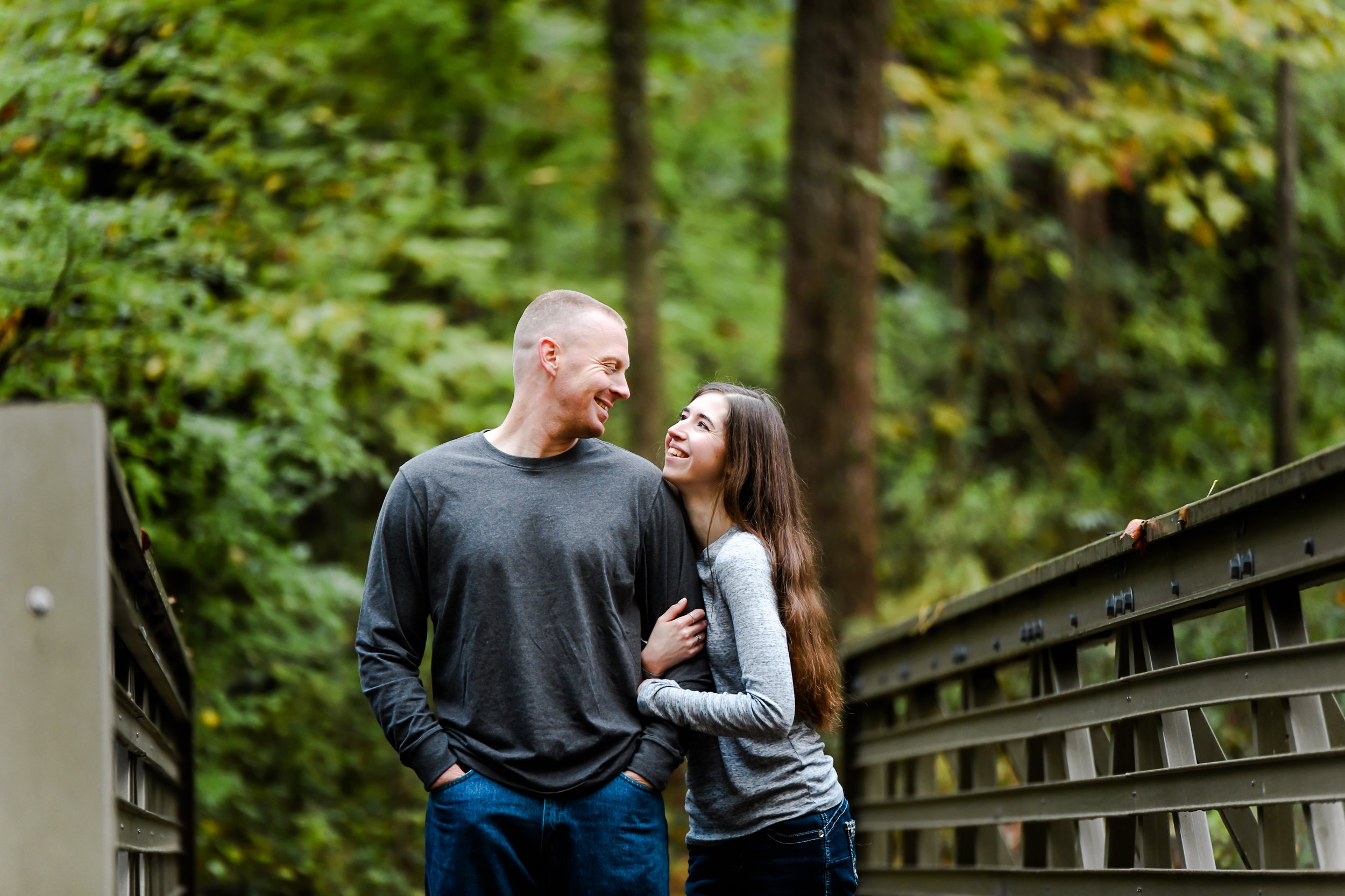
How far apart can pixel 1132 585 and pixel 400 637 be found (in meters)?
1.67

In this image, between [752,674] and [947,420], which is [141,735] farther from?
[947,420]

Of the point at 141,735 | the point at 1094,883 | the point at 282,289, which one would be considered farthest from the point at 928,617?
the point at 282,289

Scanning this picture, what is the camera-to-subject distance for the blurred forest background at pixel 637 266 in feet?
18.8

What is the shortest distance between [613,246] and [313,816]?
25.8 feet

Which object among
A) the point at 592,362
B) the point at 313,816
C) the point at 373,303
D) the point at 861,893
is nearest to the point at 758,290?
the point at 373,303

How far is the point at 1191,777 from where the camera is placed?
263 cm

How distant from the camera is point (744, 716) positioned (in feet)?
9.23

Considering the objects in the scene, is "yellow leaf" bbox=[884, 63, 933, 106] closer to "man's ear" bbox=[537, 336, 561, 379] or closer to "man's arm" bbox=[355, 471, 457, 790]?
"man's ear" bbox=[537, 336, 561, 379]

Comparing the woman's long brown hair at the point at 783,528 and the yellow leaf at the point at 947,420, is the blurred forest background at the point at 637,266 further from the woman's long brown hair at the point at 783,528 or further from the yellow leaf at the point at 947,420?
the woman's long brown hair at the point at 783,528

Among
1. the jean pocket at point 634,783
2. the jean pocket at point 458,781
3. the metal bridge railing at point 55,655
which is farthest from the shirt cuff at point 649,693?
the metal bridge railing at point 55,655

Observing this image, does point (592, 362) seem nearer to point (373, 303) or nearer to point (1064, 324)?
point (373, 303)

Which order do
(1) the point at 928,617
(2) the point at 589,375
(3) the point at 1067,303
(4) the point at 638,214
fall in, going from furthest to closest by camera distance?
(3) the point at 1067,303 < (4) the point at 638,214 < (1) the point at 928,617 < (2) the point at 589,375

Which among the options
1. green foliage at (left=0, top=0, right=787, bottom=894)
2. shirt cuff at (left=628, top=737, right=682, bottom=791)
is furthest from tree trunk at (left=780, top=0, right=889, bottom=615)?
shirt cuff at (left=628, top=737, right=682, bottom=791)

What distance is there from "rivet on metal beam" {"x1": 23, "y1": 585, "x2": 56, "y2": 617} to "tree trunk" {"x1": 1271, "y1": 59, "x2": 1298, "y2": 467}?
9064 millimetres
